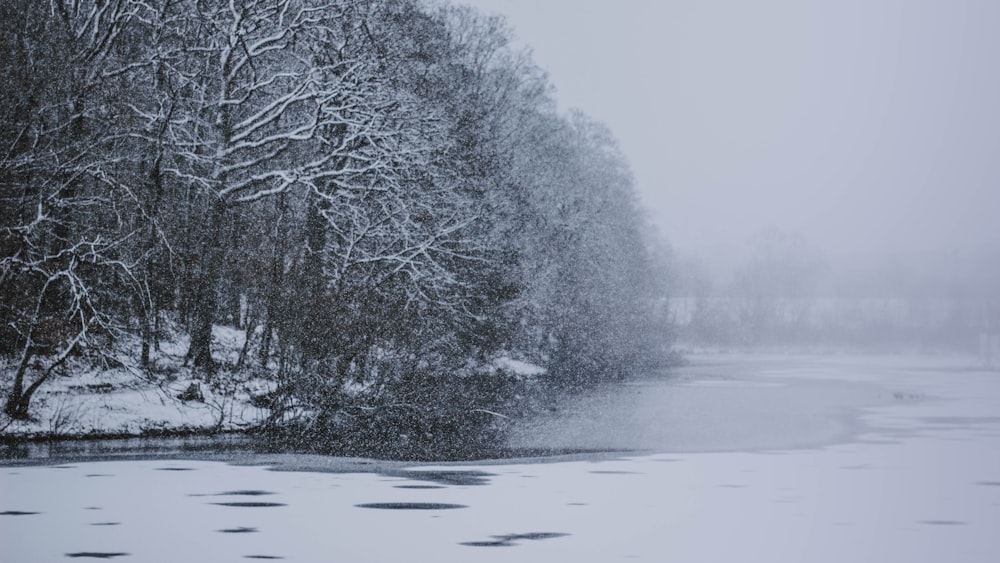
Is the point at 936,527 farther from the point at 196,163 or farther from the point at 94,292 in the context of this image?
the point at 196,163

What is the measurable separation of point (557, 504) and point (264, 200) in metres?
20.5

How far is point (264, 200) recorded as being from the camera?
106ft

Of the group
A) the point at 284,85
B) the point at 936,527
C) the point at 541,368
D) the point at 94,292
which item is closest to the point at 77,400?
the point at 94,292

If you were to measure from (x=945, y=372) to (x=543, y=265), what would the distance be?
2447cm

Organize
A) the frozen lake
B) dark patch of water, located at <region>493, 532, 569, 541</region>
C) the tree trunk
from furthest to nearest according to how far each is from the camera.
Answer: the tree trunk < dark patch of water, located at <region>493, 532, 569, 541</region> < the frozen lake

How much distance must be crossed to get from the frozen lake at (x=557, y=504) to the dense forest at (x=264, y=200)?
4544mm

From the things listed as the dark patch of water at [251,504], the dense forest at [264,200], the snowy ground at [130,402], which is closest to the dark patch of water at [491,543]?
the dark patch of water at [251,504]

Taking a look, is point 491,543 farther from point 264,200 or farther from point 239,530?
point 264,200

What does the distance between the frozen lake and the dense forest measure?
4544 millimetres

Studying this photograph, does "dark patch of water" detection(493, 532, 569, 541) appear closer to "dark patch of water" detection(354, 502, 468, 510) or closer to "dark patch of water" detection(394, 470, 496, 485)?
"dark patch of water" detection(354, 502, 468, 510)

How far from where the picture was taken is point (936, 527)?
12.8 metres

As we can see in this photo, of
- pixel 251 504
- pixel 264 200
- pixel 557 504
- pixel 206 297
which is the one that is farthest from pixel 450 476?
pixel 264 200

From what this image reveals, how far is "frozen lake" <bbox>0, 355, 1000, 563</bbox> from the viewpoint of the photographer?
1103 centimetres

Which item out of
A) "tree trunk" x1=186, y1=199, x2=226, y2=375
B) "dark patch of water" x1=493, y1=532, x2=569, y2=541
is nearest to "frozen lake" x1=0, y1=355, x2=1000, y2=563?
"dark patch of water" x1=493, y1=532, x2=569, y2=541
